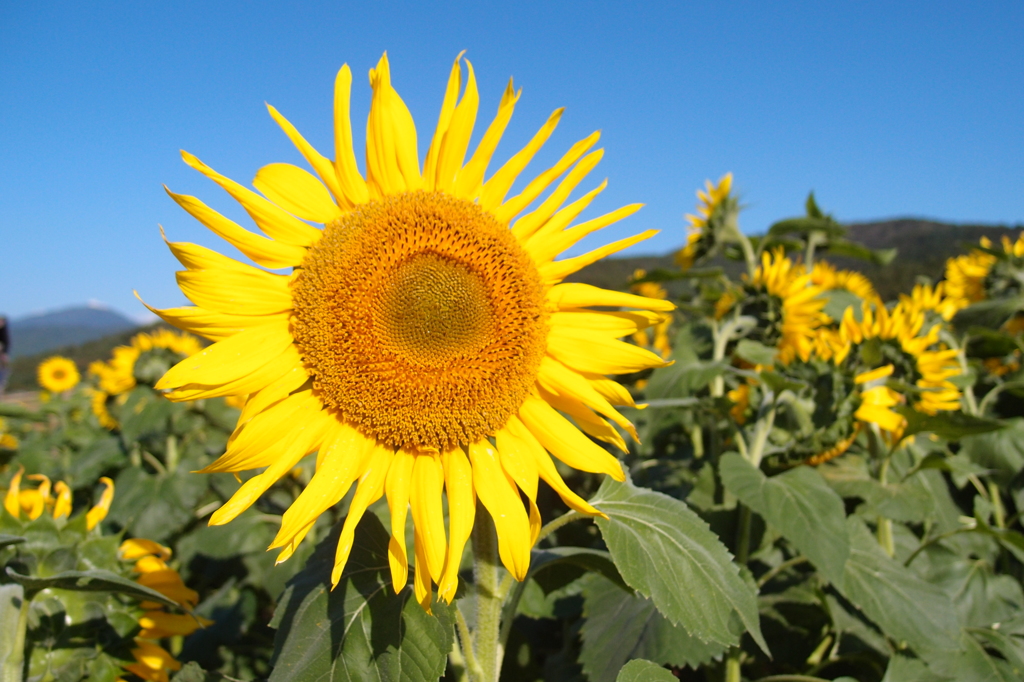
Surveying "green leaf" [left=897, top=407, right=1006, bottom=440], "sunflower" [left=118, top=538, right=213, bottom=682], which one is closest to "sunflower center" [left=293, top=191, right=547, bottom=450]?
"sunflower" [left=118, top=538, right=213, bottom=682]

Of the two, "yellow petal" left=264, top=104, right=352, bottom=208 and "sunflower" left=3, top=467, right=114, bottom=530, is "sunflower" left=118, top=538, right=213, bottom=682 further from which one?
"yellow petal" left=264, top=104, right=352, bottom=208

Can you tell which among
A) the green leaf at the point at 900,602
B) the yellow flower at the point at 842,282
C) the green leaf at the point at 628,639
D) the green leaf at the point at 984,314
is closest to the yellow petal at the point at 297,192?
the green leaf at the point at 628,639

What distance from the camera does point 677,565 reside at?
144cm

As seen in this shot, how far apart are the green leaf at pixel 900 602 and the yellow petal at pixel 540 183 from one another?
59.5 inches

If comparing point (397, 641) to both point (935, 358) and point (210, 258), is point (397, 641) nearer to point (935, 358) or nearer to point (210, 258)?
point (210, 258)

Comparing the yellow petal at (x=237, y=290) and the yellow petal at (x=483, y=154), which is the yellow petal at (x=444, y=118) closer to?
the yellow petal at (x=483, y=154)

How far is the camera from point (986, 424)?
223cm

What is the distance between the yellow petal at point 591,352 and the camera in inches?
59.6

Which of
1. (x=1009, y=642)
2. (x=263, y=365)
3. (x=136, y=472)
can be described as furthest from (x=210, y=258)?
(x=136, y=472)

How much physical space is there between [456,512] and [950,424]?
1.89 meters

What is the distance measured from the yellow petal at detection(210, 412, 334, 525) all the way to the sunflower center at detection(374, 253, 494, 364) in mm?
230

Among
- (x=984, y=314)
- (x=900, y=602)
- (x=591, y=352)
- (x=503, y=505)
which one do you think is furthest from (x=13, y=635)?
(x=984, y=314)

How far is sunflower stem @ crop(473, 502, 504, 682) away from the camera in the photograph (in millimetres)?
1485

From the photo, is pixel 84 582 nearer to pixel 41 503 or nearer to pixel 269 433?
pixel 41 503
